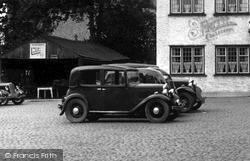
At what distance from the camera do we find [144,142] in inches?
468

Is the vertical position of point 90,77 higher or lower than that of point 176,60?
lower

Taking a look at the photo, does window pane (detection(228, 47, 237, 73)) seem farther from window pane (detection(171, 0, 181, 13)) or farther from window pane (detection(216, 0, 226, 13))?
window pane (detection(171, 0, 181, 13))

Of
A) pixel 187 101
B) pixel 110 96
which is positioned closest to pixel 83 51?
pixel 187 101

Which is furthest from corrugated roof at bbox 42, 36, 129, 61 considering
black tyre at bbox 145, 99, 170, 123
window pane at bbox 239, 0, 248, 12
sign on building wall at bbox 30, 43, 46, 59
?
black tyre at bbox 145, 99, 170, 123

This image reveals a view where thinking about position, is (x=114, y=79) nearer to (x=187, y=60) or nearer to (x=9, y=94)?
(x=9, y=94)

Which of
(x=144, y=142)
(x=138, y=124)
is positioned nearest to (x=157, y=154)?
(x=144, y=142)

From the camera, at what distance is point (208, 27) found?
3691cm

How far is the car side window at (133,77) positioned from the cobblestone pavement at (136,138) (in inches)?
46.8

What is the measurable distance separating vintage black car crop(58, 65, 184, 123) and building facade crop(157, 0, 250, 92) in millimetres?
19632

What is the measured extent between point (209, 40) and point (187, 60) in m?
1.78

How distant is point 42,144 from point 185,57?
26.2 m

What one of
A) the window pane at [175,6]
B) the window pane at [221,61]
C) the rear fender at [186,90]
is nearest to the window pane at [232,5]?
the window pane at [221,61]

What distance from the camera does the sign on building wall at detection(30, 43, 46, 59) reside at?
34875mm

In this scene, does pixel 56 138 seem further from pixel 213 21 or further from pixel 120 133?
pixel 213 21
